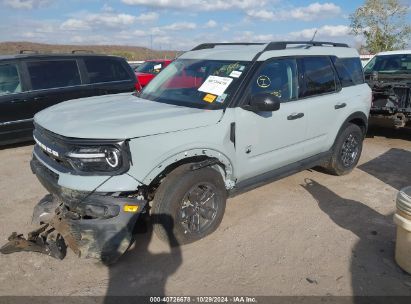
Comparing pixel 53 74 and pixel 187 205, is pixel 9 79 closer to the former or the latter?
pixel 53 74

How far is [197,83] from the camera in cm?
Answer: 415

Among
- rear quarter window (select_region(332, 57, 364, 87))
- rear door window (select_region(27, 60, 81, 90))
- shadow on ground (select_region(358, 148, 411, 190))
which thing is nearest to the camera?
rear quarter window (select_region(332, 57, 364, 87))

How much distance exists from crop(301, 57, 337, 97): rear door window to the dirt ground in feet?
4.54

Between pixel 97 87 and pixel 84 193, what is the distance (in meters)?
5.05

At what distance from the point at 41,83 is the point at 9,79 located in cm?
54

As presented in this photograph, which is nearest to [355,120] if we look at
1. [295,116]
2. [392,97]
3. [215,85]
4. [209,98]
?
[295,116]

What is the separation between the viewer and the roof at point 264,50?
4160 mm

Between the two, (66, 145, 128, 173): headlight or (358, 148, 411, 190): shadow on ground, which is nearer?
(66, 145, 128, 173): headlight

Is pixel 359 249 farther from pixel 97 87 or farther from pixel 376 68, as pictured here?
pixel 376 68

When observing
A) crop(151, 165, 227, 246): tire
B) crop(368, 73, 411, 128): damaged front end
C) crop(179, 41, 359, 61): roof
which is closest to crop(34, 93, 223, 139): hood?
crop(151, 165, 227, 246): tire

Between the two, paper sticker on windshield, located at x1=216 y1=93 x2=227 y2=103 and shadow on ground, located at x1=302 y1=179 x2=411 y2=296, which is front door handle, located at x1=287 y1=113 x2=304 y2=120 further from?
shadow on ground, located at x1=302 y1=179 x2=411 y2=296

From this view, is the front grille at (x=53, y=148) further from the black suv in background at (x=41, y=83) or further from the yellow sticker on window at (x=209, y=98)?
the black suv in background at (x=41, y=83)

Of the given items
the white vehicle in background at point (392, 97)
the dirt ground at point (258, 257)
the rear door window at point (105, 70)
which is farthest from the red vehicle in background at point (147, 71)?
the dirt ground at point (258, 257)

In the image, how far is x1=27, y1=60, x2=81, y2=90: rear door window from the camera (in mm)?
7051
